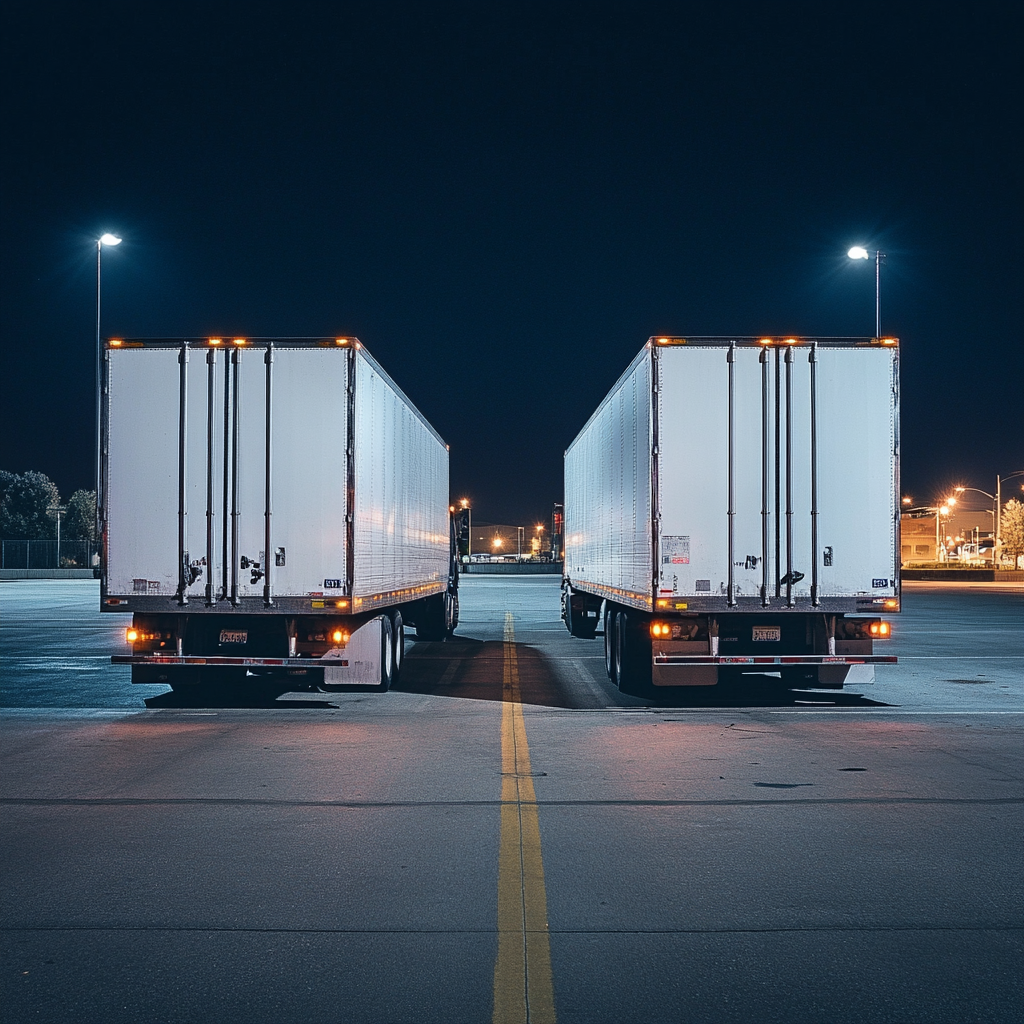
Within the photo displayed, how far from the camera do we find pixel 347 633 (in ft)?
38.8

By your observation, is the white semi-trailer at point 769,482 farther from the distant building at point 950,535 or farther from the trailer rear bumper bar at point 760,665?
the distant building at point 950,535

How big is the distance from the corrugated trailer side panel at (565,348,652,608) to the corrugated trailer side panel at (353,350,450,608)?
9.30 ft

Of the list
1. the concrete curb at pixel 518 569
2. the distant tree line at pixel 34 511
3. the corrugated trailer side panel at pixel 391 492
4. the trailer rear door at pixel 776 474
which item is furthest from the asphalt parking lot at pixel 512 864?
the distant tree line at pixel 34 511

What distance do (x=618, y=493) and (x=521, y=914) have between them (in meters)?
9.69

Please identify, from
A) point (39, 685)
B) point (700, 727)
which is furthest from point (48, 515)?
point (700, 727)

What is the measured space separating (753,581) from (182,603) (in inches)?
246

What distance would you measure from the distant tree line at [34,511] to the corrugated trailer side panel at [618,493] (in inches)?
3955

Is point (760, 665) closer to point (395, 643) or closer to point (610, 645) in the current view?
point (610, 645)

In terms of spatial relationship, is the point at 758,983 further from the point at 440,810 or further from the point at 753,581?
the point at 753,581

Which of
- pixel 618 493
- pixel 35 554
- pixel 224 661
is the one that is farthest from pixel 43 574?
pixel 224 661

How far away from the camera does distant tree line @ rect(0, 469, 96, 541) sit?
10944 cm

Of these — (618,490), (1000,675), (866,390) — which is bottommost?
(1000,675)

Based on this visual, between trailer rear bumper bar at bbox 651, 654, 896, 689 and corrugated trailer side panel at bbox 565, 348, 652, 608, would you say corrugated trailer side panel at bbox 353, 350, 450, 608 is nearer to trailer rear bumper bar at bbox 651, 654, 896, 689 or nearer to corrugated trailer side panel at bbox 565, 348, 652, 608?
corrugated trailer side panel at bbox 565, 348, 652, 608

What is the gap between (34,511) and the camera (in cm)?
11031
